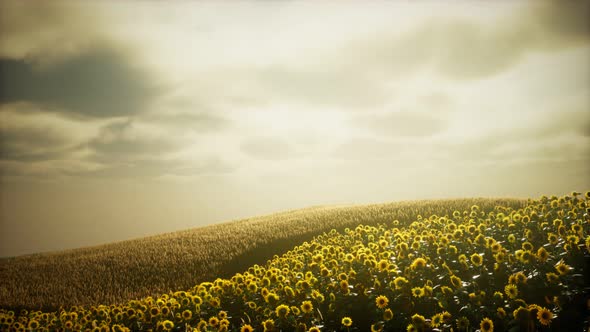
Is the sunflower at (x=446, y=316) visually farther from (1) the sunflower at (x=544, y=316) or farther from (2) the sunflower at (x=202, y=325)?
(2) the sunflower at (x=202, y=325)

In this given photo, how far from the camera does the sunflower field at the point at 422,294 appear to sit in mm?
5156

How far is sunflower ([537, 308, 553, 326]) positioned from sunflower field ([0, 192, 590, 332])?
0.4 inches

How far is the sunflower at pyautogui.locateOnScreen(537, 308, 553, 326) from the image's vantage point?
4.47 meters

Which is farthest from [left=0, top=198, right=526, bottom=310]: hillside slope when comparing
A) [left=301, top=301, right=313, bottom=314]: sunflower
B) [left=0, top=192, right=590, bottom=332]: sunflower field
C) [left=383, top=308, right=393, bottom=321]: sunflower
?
[left=383, top=308, right=393, bottom=321]: sunflower

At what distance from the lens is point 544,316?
4504 millimetres

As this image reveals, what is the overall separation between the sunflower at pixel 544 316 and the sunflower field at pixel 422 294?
0.01 metres

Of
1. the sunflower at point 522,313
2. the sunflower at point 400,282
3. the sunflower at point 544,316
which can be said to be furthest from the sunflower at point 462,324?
the sunflower at point 400,282

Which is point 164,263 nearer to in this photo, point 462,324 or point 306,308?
point 306,308

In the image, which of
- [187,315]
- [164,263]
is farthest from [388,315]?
[164,263]

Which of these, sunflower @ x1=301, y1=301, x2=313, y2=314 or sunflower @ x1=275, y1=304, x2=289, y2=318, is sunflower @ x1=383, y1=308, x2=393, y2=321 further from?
sunflower @ x1=275, y1=304, x2=289, y2=318

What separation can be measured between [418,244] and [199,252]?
11.9 m

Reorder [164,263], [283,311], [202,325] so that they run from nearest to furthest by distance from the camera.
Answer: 1. [283,311]
2. [202,325]
3. [164,263]

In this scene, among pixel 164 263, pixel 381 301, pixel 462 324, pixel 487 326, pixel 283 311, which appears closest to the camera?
pixel 487 326

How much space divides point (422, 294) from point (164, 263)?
13.7m
